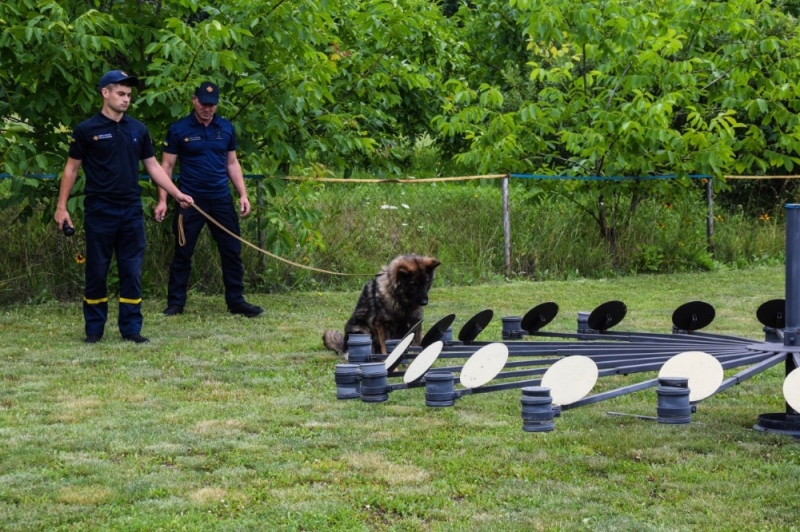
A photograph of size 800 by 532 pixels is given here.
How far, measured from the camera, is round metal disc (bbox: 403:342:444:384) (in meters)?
5.84

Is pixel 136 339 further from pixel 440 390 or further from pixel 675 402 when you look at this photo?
pixel 675 402

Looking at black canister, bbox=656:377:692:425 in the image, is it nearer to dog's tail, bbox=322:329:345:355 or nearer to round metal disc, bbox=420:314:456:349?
round metal disc, bbox=420:314:456:349

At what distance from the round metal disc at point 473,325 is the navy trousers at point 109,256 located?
2.98 m

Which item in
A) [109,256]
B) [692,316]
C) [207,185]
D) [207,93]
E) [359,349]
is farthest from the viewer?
[207,185]

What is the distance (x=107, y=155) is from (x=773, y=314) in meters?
5.11

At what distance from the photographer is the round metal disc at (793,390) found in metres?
4.69

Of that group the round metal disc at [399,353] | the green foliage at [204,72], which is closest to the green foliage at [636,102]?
the green foliage at [204,72]

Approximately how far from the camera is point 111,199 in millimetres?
8570

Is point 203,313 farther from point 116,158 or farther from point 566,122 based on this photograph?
point 566,122

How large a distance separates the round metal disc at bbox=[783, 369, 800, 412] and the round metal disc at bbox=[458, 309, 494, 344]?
2.56 meters

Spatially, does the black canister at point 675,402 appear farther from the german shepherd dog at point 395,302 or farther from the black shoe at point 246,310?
the black shoe at point 246,310

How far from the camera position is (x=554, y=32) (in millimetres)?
12672

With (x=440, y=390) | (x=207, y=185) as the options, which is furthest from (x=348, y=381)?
(x=207, y=185)

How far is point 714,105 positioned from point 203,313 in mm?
8327
